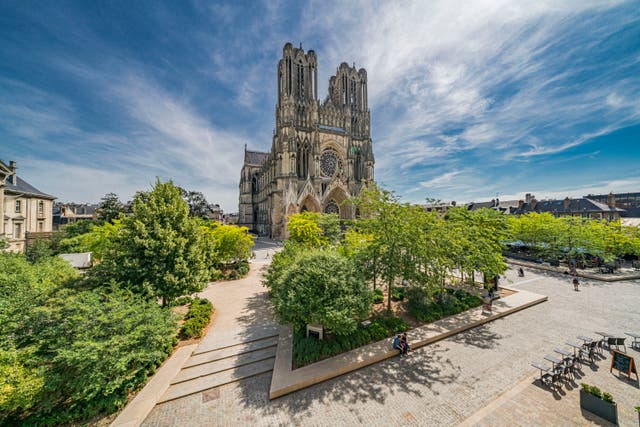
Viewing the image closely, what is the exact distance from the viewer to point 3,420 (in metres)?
5.64

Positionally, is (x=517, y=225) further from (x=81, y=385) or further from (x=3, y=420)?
(x=3, y=420)

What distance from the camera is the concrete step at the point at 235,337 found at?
30.7ft

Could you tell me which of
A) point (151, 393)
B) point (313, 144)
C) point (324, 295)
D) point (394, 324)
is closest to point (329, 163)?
point (313, 144)

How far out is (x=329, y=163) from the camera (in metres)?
46.8

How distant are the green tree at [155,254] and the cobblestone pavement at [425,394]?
4.63 metres

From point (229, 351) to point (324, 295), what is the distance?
187 inches

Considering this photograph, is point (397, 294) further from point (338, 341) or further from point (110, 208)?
point (110, 208)

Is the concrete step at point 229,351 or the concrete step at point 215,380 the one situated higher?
the concrete step at point 229,351

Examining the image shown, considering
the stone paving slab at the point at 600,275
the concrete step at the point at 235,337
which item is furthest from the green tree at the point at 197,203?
the stone paving slab at the point at 600,275

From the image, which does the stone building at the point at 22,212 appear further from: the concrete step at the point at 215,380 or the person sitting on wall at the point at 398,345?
the person sitting on wall at the point at 398,345

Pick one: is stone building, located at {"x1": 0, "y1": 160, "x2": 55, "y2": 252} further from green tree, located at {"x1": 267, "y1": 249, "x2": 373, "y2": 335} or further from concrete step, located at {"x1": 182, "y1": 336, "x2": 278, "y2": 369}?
green tree, located at {"x1": 267, "y1": 249, "x2": 373, "y2": 335}

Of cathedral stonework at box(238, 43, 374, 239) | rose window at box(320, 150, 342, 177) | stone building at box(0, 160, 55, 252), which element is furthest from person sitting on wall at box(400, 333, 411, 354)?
rose window at box(320, 150, 342, 177)

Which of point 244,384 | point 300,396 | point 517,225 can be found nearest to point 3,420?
point 244,384

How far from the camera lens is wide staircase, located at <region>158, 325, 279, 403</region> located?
7484 millimetres
